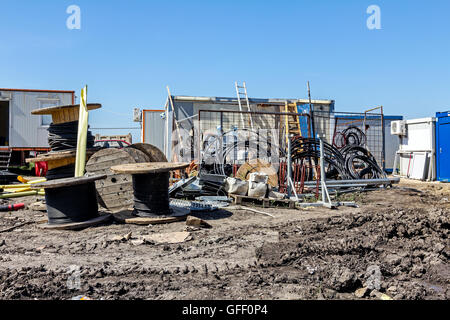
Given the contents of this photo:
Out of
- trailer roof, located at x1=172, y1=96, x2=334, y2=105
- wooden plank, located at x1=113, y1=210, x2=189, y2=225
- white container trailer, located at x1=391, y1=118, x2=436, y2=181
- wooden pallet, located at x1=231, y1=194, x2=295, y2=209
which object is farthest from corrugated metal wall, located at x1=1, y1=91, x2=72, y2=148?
white container trailer, located at x1=391, y1=118, x2=436, y2=181

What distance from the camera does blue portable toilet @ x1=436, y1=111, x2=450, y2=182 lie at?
55.4 feet

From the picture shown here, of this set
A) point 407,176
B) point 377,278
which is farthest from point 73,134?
point 407,176

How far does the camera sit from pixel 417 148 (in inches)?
733

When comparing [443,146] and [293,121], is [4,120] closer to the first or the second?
[293,121]

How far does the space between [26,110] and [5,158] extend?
9.26ft

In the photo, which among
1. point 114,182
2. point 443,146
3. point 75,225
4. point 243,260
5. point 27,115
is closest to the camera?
point 243,260

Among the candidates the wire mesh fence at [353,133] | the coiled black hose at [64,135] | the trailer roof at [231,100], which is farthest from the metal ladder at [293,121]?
the coiled black hose at [64,135]

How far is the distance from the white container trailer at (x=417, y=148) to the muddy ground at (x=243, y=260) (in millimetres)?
11674

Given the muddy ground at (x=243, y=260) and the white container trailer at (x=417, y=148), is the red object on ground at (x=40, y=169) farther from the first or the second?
the white container trailer at (x=417, y=148)

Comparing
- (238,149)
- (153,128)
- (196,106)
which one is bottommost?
(238,149)

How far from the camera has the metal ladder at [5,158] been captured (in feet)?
64.2

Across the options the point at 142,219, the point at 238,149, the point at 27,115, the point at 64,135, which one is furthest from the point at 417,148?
the point at 27,115

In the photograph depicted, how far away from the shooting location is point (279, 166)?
38.9 ft

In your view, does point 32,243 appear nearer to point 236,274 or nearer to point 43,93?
point 236,274
